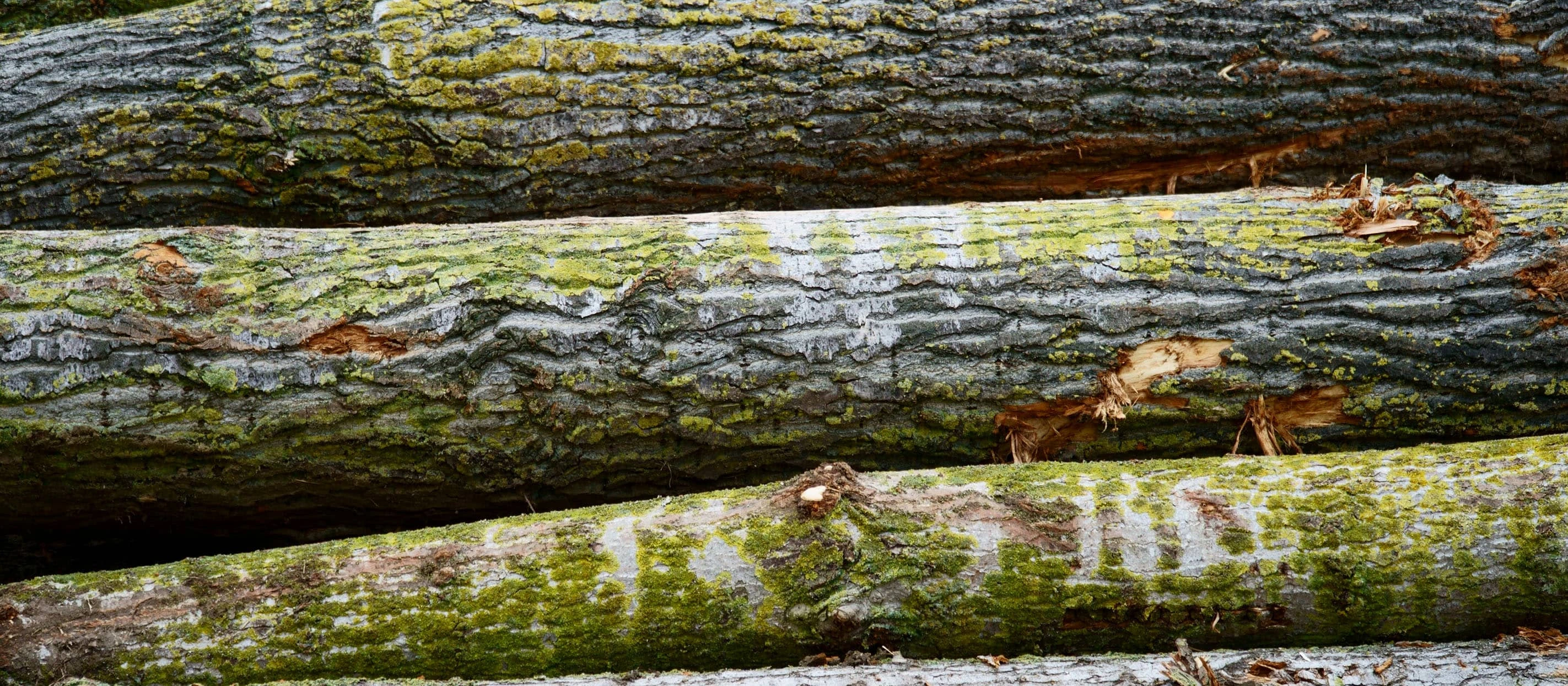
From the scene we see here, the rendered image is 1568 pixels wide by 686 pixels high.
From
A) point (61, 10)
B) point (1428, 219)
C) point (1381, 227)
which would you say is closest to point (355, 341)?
point (61, 10)

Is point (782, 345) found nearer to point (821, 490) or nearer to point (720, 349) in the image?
point (720, 349)

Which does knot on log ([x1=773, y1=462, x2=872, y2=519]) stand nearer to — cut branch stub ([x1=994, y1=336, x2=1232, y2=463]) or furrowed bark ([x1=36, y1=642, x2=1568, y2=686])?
furrowed bark ([x1=36, y1=642, x2=1568, y2=686])

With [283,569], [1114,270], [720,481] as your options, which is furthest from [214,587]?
[1114,270]

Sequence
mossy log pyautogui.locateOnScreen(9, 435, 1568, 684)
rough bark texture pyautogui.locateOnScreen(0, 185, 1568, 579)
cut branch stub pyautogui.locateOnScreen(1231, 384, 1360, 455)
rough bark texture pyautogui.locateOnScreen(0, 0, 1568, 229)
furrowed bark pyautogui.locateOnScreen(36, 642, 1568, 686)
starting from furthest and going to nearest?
rough bark texture pyautogui.locateOnScreen(0, 0, 1568, 229), cut branch stub pyautogui.locateOnScreen(1231, 384, 1360, 455), rough bark texture pyautogui.locateOnScreen(0, 185, 1568, 579), mossy log pyautogui.locateOnScreen(9, 435, 1568, 684), furrowed bark pyautogui.locateOnScreen(36, 642, 1568, 686)

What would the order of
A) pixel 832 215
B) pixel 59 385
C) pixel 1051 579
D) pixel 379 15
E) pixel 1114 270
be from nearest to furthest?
pixel 1051 579
pixel 59 385
pixel 1114 270
pixel 832 215
pixel 379 15

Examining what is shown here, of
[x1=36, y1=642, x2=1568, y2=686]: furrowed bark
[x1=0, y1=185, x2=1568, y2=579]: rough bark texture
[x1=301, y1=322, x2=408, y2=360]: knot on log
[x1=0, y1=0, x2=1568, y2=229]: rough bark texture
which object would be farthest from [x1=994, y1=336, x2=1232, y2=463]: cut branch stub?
[x1=301, y1=322, x2=408, y2=360]: knot on log

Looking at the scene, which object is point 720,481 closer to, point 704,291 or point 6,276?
point 704,291

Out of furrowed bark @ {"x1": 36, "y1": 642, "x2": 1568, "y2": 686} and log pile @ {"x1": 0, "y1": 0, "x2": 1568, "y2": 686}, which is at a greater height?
log pile @ {"x1": 0, "y1": 0, "x2": 1568, "y2": 686}
